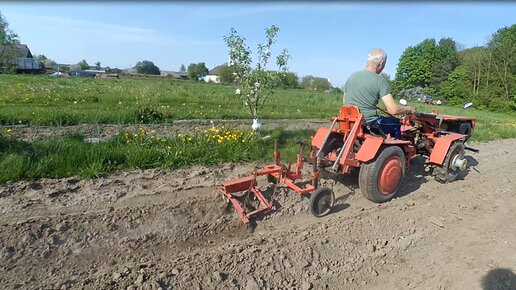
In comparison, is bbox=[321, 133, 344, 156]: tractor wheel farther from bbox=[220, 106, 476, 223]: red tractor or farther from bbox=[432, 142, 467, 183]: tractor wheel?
bbox=[432, 142, 467, 183]: tractor wheel

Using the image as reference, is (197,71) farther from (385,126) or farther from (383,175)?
(383,175)

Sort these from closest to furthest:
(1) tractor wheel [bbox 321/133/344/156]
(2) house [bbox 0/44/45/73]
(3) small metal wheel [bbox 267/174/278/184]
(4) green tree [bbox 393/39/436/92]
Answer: (3) small metal wheel [bbox 267/174/278/184] < (1) tractor wheel [bbox 321/133/344/156] < (2) house [bbox 0/44/45/73] < (4) green tree [bbox 393/39/436/92]

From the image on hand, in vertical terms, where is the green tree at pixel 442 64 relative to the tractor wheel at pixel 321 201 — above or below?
above

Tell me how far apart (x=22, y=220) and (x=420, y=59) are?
6875 centimetres

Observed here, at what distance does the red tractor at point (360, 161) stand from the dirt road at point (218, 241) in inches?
9.0

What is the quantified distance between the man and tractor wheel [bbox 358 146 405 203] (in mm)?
542

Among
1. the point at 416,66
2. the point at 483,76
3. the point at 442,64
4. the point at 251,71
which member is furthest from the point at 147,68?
the point at 251,71

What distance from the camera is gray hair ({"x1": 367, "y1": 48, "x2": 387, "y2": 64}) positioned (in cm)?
464

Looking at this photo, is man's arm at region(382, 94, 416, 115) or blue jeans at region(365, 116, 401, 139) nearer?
man's arm at region(382, 94, 416, 115)

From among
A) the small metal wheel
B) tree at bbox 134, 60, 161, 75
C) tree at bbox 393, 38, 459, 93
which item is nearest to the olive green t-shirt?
the small metal wheel

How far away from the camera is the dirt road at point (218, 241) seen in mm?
2893

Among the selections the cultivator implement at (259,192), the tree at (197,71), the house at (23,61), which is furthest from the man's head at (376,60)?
the tree at (197,71)

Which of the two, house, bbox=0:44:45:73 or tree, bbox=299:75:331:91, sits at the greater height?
tree, bbox=299:75:331:91

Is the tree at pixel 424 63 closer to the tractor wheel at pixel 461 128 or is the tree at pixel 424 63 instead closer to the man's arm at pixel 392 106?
the tractor wheel at pixel 461 128
